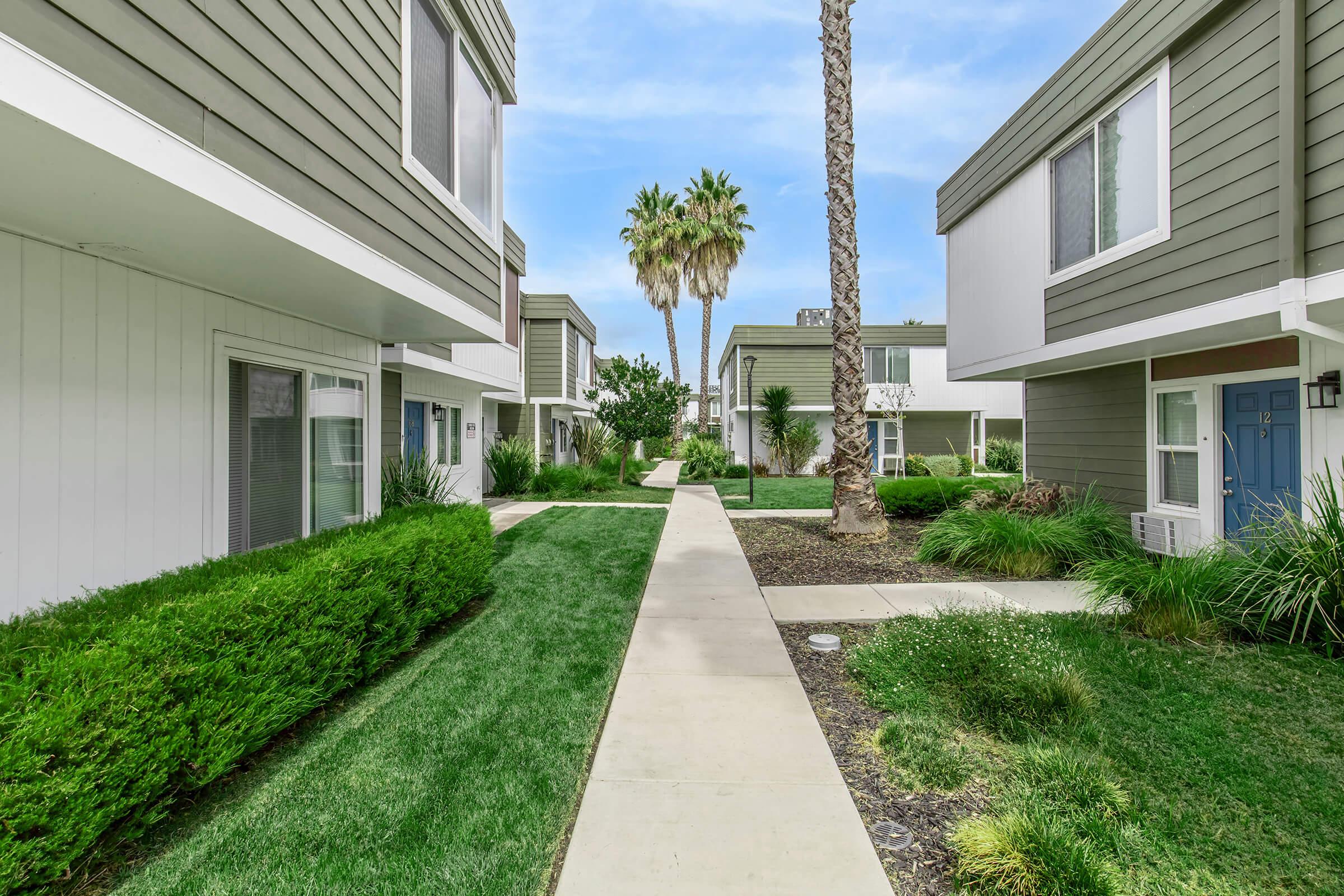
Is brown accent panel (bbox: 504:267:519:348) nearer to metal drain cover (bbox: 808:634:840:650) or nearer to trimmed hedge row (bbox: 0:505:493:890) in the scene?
trimmed hedge row (bbox: 0:505:493:890)

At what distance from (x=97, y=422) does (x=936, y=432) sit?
79.9 feet

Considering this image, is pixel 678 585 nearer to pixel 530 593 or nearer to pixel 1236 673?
pixel 530 593

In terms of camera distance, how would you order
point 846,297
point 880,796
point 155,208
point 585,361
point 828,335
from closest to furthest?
point 880,796, point 155,208, point 846,297, point 585,361, point 828,335

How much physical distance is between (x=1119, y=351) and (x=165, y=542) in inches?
372

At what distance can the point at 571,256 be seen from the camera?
24531 mm

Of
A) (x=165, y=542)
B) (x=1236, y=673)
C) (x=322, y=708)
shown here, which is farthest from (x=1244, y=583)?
(x=165, y=542)

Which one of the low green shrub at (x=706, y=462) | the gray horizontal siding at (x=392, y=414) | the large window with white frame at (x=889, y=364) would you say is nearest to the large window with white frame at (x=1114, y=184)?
the gray horizontal siding at (x=392, y=414)

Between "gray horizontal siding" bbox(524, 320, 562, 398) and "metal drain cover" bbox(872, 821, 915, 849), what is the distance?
1561cm

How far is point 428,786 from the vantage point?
9.31 ft

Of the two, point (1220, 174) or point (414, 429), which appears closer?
point (1220, 174)

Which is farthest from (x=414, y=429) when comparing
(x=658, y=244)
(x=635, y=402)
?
(x=658, y=244)

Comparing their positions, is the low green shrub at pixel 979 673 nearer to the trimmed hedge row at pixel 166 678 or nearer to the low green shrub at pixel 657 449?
the trimmed hedge row at pixel 166 678

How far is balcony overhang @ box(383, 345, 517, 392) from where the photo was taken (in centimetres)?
838

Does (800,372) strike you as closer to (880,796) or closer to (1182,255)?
(1182,255)
